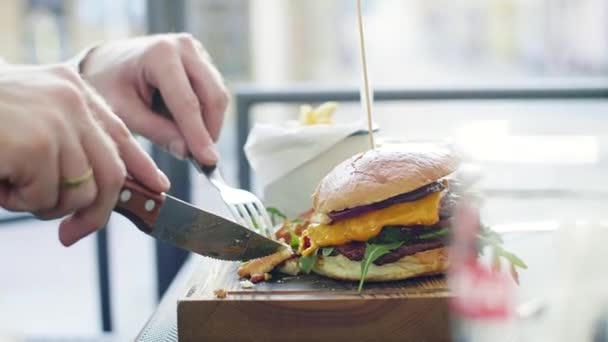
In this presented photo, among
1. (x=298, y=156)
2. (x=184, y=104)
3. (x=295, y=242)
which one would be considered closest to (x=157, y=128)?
(x=184, y=104)

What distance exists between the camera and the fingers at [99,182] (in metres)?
0.78

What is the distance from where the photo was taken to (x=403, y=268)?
106 centimetres

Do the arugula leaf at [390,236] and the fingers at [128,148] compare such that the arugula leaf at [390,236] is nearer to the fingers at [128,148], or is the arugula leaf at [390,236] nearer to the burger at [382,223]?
the burger at [382,223]

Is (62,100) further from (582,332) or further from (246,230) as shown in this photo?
(582,332)

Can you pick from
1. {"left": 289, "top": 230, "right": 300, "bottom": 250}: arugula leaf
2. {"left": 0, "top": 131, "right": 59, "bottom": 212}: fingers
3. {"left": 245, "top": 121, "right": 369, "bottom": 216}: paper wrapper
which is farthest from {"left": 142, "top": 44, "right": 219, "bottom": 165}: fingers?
{"left": 0, "top": 131, "right": 59, "bottom": 212}: fingers

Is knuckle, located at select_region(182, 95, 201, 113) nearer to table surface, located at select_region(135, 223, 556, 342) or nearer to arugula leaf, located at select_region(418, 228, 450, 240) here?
table surface, located at select_region(135, 223, 556, 342)

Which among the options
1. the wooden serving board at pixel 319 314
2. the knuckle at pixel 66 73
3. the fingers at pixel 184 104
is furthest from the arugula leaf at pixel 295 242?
the knuckle at pixel 66 73

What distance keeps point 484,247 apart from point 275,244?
300mm

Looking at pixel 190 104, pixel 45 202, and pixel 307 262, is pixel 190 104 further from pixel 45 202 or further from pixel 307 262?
pixel 45 202

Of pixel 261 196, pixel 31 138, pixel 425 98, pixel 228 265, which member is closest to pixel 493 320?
pixel 31 138

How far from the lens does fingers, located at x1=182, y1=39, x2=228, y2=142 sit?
142 cm

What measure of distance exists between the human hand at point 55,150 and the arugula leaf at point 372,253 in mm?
359

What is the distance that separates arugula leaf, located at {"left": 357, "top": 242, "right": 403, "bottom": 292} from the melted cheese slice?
2 cm

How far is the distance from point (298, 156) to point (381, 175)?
34cm
